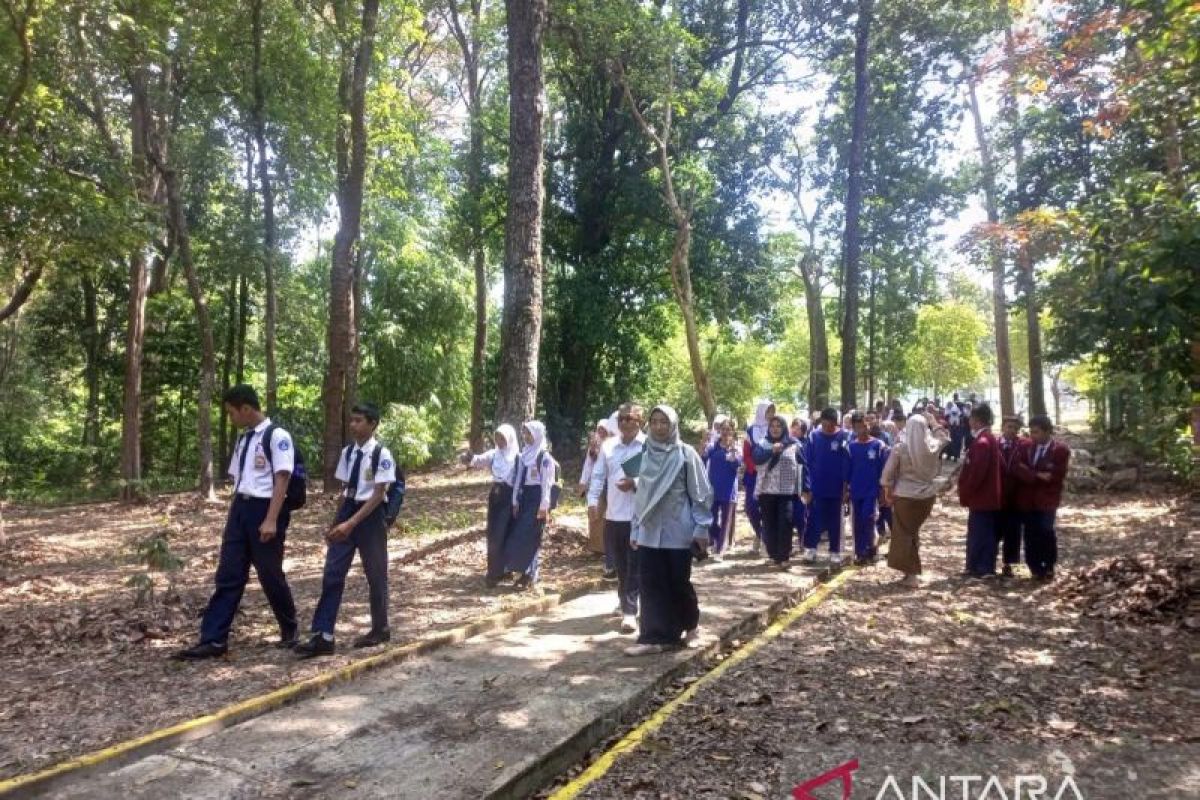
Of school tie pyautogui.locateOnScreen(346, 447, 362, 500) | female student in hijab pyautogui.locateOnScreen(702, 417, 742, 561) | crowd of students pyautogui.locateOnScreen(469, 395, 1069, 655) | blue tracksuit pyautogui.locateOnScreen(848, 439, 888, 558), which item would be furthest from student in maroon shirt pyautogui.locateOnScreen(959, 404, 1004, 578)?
school tie pyautogui.locateOnScreen(346, 447, 362, 500)

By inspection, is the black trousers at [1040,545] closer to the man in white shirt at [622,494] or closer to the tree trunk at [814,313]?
the man in white shirt at [622,494]

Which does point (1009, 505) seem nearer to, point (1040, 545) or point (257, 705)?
point (1040, 545)

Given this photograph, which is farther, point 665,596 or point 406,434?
point 406,434

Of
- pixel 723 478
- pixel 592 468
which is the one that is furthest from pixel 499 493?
pixel 723 478

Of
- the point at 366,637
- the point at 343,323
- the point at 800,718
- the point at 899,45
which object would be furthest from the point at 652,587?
the point at 899,45

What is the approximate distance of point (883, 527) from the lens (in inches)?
492

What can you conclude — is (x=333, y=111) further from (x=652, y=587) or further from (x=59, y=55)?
(x=652, y=587)

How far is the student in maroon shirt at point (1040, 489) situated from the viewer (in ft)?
28.6

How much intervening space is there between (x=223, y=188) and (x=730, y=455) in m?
17.2

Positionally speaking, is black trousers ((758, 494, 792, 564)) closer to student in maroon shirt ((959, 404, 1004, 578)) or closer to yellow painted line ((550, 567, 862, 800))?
yellow painted line ((550, 567, 862, 800))

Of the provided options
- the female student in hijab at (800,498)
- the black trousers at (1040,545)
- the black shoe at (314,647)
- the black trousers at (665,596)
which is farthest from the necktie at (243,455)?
the black trousers at (1040,545)

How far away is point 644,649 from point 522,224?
604cm

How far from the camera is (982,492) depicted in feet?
29.2

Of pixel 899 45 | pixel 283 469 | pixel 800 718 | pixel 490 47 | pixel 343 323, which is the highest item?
pixel 490 47
